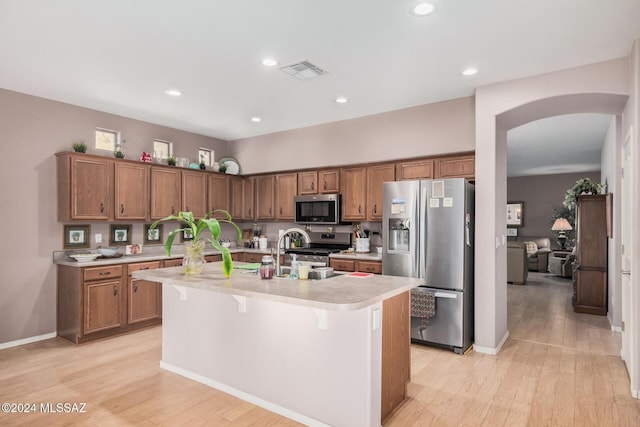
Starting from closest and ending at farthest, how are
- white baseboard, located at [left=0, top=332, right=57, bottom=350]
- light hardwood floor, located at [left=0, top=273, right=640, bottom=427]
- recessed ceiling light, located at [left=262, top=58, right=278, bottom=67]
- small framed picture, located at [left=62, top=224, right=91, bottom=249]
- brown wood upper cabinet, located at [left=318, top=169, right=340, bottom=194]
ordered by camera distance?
1. light hardwood floor, located at [left=0, top=273, right=640, bottom=427]
2. recessed ceiling light, located at [left=262, top=58, right=278, bottom=67]
3. white baseboard, located at [left=0, top=332, right=57, bottom=350]
4. small framed picture, located at [left=62, top=224, right=91, bottom=249]
5. brown wood upper cabinet, located at [left=318, top=169, right=340, bottom=194]

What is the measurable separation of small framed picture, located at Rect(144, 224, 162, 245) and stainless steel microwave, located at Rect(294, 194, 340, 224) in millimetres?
2028

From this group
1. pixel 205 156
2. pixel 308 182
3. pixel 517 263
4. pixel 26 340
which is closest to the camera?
pixel 26 340

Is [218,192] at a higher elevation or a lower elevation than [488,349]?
higher

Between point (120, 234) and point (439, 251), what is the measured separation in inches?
161

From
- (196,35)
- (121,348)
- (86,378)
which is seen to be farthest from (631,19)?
(121,348)

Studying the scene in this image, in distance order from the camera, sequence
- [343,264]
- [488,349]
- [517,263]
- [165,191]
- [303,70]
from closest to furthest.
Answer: [303,70] → [488,349] → [343,264] → [165,191] → [517,263]

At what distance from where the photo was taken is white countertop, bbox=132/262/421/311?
2062 millimetres

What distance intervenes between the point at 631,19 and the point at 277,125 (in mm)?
4141

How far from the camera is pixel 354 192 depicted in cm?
526

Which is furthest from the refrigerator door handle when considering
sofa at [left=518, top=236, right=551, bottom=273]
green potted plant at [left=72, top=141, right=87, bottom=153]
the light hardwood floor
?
sofa at [left=518, top=236, right=551, bottom=273]

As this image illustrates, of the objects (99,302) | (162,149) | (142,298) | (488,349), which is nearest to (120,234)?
(142,298)

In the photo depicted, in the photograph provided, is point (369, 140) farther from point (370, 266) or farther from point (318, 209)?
point (370, 266)

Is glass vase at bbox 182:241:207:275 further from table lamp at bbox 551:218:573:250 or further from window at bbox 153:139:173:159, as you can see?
table lamp at bbox 551:218:573:250

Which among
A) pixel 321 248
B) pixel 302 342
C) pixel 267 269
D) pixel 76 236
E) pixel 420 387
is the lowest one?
pixel 420 387
